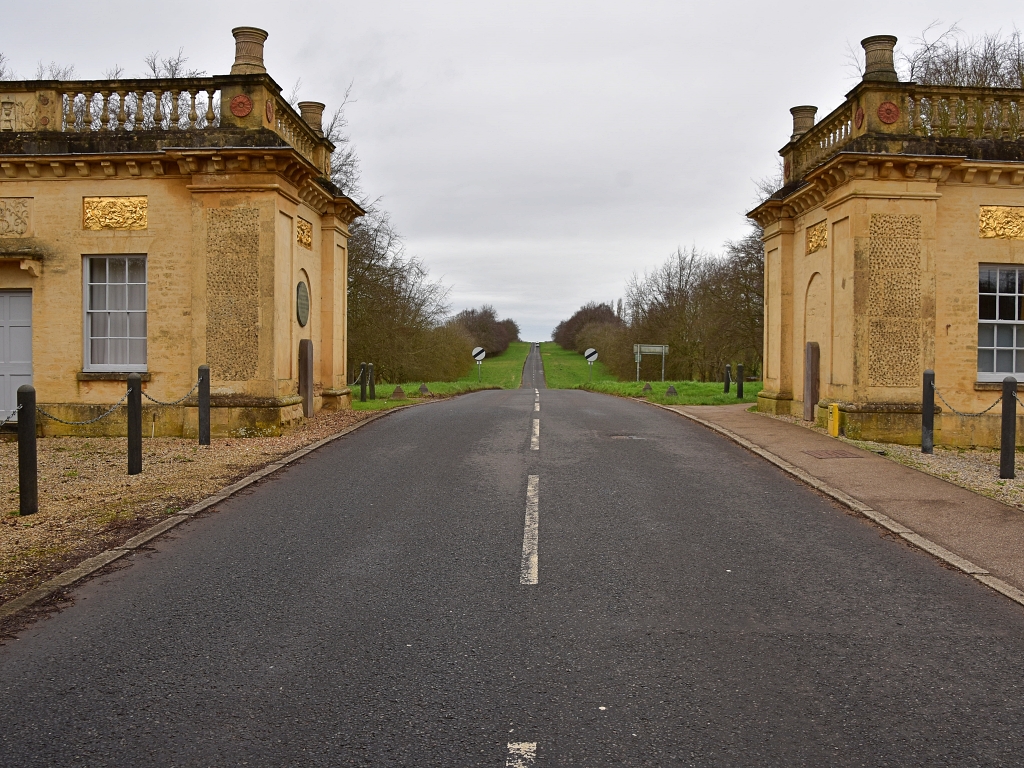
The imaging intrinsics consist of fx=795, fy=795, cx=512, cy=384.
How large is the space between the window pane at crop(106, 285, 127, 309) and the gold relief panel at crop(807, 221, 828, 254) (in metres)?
13.2

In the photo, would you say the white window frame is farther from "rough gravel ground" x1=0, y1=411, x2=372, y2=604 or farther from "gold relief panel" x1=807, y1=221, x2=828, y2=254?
"rough gravel ground" x1=0, y1=411, x2=372, y2=604

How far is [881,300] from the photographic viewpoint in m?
13.9

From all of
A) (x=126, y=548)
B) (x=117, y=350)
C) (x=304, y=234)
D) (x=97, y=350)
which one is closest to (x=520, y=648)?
(x=126, y=548)

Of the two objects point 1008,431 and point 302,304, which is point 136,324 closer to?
point 302,304

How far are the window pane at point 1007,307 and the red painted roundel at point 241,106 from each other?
45.3 feet

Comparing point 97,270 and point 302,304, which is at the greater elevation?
point 97,270

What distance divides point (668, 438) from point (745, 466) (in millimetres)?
2894

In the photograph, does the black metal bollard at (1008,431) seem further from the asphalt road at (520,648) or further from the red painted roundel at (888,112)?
the red painted roundel at (888,112)

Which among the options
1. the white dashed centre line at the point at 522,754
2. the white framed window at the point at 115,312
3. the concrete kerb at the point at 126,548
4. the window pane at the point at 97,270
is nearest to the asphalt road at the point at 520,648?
the white dashed centre line at the point at 522,754

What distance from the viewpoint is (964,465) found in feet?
37.8

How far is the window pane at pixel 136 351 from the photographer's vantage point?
1440cm

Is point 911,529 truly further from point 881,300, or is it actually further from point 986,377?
point 986,377

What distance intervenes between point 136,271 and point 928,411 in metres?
13.8

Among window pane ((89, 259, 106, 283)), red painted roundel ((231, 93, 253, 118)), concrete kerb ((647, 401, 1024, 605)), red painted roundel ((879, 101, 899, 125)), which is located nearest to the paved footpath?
concrete kerb ((647, 401, 1024, 605))
